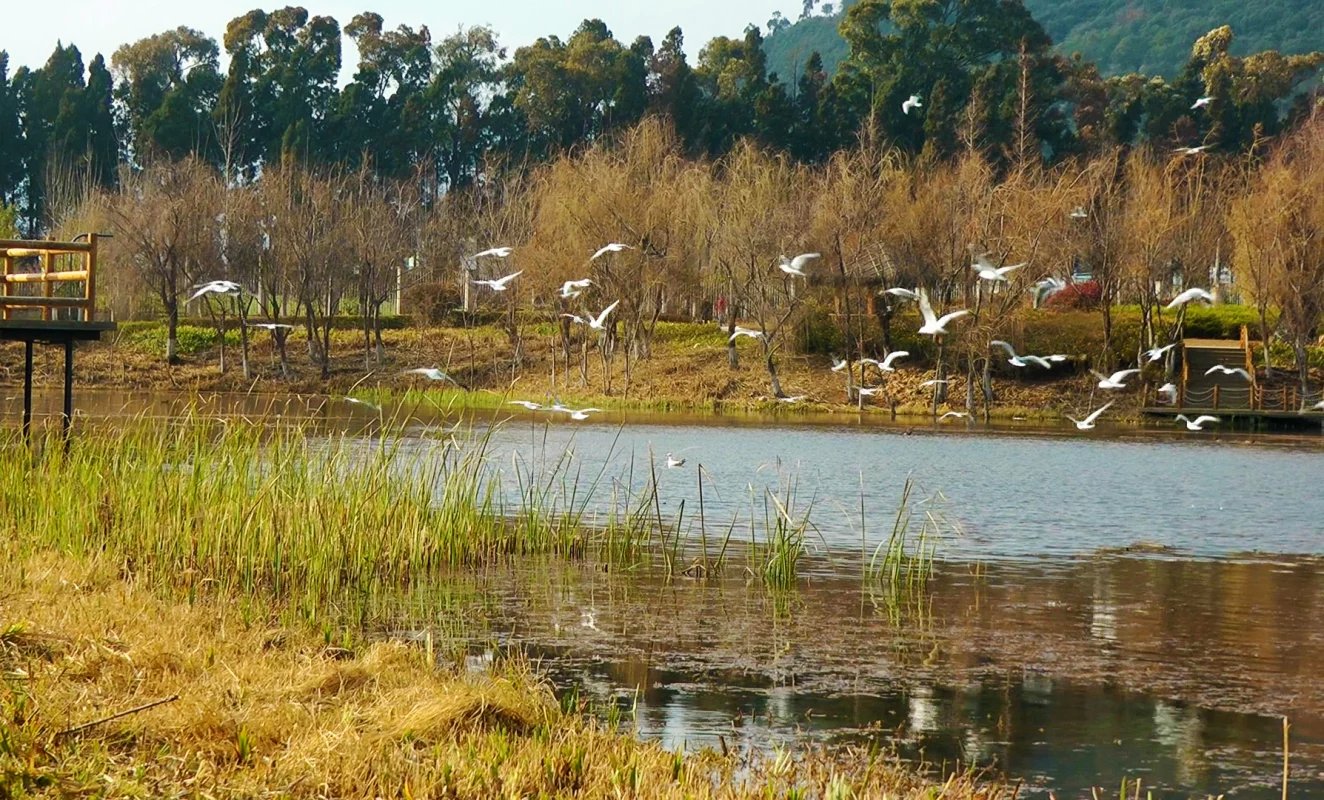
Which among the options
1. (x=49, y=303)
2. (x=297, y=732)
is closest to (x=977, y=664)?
(x=297, y=732)

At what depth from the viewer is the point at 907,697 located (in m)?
10.6

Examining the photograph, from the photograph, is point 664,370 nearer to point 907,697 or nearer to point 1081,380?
point 1081,380

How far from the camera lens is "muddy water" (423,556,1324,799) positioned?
9305 millimetres

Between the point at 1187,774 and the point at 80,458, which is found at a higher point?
the point at 80,458

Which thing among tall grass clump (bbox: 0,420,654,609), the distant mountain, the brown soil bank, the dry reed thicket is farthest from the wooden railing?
the distant mountain

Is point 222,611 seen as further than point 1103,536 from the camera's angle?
No

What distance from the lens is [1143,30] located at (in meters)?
176

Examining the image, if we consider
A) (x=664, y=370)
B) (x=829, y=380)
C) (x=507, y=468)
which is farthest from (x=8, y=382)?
(x=507, y=468)

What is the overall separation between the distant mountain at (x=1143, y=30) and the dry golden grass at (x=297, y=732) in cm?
15135

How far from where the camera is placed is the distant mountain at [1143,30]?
165500 millimetres

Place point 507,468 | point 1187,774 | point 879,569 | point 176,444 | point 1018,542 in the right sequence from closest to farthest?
point 1187,774 < point 176,444 < point 879,569 < point 1018,542 < point 507,468

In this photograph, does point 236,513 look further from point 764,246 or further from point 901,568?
point 764,246

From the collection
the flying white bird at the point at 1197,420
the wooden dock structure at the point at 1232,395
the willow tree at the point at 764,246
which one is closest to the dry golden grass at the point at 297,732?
the flying white bird at the point at 1197,420

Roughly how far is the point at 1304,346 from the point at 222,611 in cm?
4387
